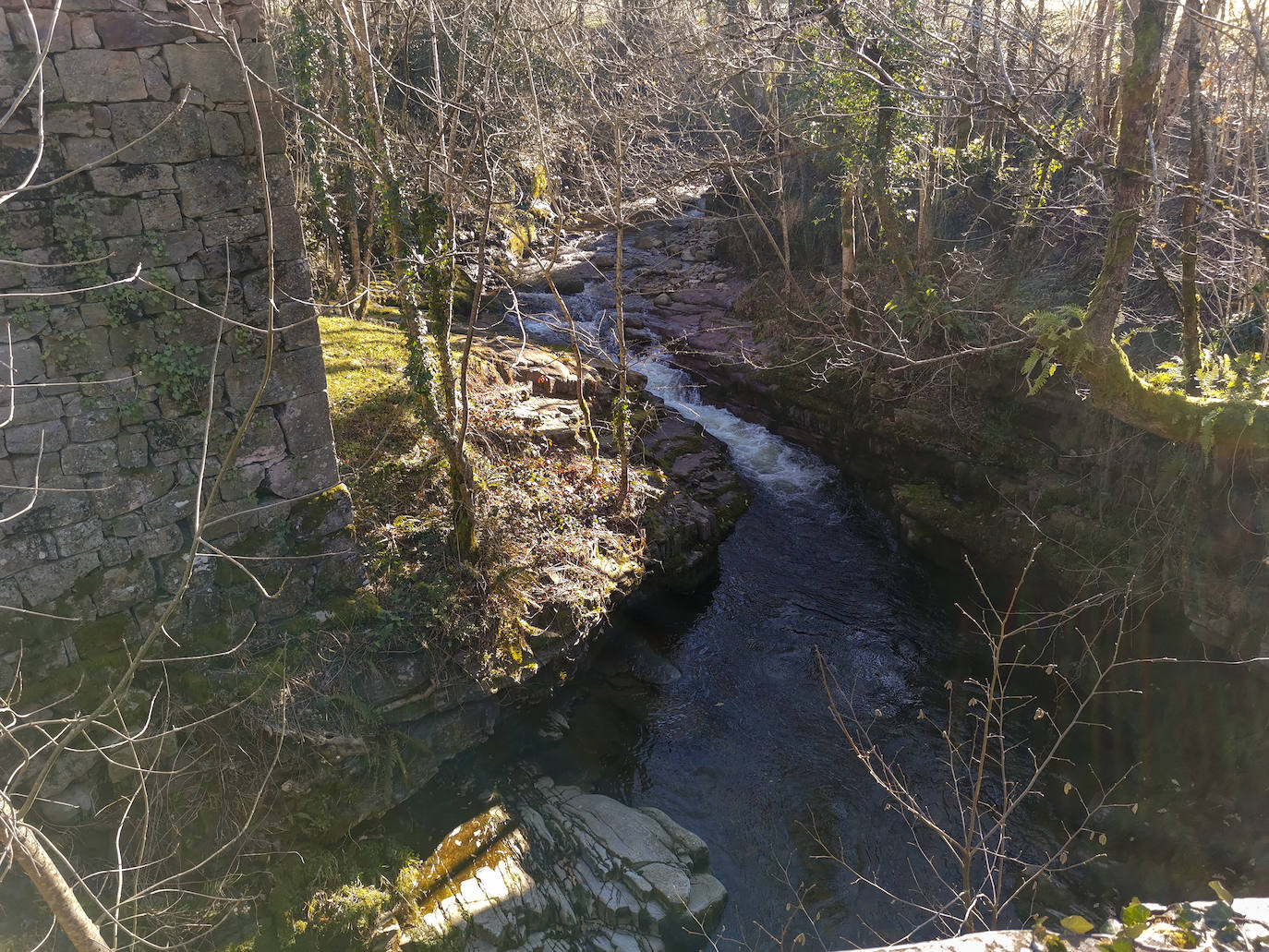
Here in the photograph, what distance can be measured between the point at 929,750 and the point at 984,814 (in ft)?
2.57

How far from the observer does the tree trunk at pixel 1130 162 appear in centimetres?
628

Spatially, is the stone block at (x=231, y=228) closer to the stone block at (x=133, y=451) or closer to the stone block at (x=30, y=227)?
the stone block at (x=30, y=227)

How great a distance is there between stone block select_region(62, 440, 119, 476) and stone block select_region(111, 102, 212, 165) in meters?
1.85

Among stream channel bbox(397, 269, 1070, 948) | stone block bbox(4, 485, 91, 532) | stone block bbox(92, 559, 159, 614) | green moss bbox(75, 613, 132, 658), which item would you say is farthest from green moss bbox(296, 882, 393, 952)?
stone block bbox(4, 485, 91, 532)

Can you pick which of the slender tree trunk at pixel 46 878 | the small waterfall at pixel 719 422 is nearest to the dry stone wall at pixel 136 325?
the slender tree trunk at pixel 46 878

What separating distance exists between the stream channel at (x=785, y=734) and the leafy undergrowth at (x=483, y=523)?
0.91 metres

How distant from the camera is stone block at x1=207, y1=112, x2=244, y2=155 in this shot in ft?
17.3

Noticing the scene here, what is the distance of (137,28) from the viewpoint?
4.91 m

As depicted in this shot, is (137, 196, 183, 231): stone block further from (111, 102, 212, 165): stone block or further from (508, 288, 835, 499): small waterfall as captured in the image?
(508, 288, 835, 499): small waterfall

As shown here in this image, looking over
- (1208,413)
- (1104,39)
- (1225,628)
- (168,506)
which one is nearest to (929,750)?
(1225,628)

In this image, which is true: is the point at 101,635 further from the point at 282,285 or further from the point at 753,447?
the point at 753,447

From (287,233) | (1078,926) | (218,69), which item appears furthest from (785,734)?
(218,69)

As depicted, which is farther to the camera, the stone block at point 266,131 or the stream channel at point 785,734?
the stream channel at point 785,734

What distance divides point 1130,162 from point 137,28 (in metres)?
7.24
